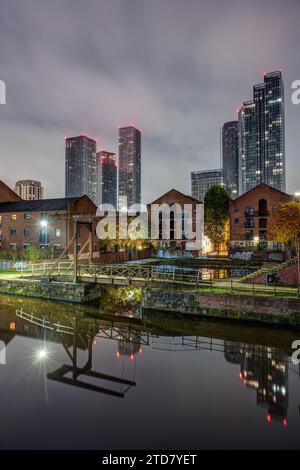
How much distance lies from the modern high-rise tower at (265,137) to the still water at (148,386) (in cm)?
14237

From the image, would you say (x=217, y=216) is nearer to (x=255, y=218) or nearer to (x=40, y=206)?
(x=255, y=218)

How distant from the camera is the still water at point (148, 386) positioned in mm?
7352

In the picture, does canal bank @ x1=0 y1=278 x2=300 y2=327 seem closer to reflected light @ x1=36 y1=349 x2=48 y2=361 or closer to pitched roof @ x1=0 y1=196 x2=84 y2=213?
reflected light @ x1=36 y1=349 x2=48 y2=361

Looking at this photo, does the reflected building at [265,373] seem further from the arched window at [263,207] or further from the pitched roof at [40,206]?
the arched window at [263,207]

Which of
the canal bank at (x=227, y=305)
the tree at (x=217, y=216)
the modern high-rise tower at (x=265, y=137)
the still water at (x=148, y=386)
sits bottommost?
the still water at (x=148, y=386)

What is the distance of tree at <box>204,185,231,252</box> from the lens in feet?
166

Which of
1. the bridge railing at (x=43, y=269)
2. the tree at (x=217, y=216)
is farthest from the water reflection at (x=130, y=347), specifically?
the tree at (x=217, y=216)

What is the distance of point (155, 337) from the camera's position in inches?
574

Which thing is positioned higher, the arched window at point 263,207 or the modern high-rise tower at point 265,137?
the modern high-rise tower at point 265,137

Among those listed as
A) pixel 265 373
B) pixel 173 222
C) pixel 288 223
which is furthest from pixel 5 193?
pixel 265 373

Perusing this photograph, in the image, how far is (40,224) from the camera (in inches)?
1566

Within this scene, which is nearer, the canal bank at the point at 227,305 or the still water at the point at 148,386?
the still water at the point at 148,386

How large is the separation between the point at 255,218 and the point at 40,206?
32.1 m
